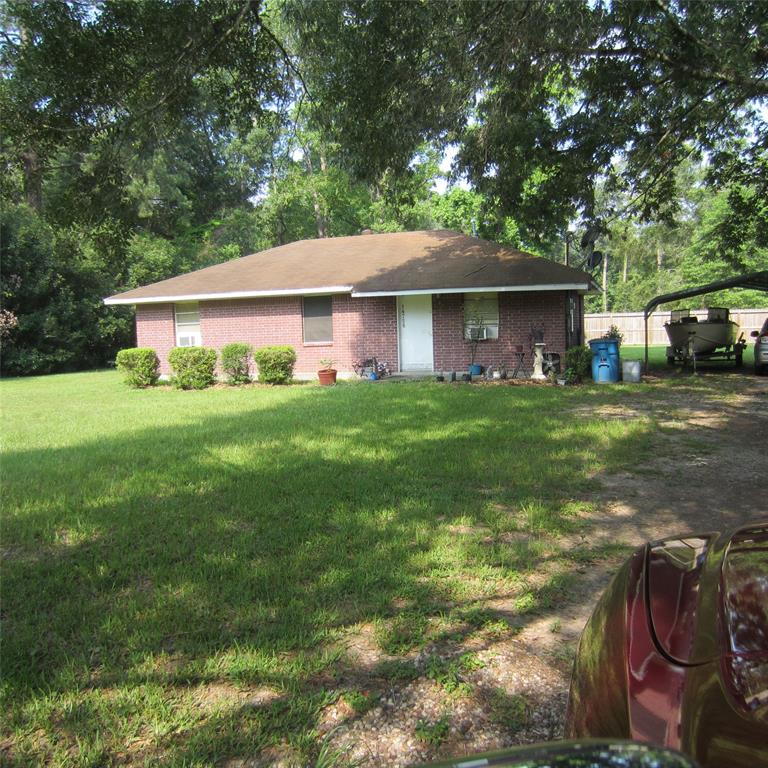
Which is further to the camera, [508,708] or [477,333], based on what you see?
[477,333]

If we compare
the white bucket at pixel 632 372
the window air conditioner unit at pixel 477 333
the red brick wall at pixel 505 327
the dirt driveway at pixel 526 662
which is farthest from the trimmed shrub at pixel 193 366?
the dirt driveway at pixel 526 662

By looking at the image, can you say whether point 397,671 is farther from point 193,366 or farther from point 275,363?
point 193,366

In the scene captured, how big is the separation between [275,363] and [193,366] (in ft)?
7.22

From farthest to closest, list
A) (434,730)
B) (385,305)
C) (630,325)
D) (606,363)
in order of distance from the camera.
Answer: (630,325) < (385,305) < (606,363) < (434,730)

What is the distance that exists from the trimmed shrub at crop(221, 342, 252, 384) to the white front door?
14.8 feet

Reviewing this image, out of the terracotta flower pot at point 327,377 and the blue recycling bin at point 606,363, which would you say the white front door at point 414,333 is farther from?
the blue recycling bin at point 606,363

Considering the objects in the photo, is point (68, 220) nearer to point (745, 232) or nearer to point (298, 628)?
point (298, 628)

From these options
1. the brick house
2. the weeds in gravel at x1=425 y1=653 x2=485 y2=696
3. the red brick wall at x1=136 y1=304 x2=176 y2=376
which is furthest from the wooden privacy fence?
the weeds in gravel at x1=425 y1=653 x2=485 y2=696

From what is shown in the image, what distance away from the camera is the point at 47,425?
985 cm

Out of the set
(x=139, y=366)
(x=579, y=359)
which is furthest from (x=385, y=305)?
(x=139, y=366)

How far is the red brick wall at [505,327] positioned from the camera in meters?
15.6

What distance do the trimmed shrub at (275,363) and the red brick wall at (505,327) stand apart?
4191 millimetres

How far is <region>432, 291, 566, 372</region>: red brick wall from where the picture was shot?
15562 millimetres

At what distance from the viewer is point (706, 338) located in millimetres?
16656
